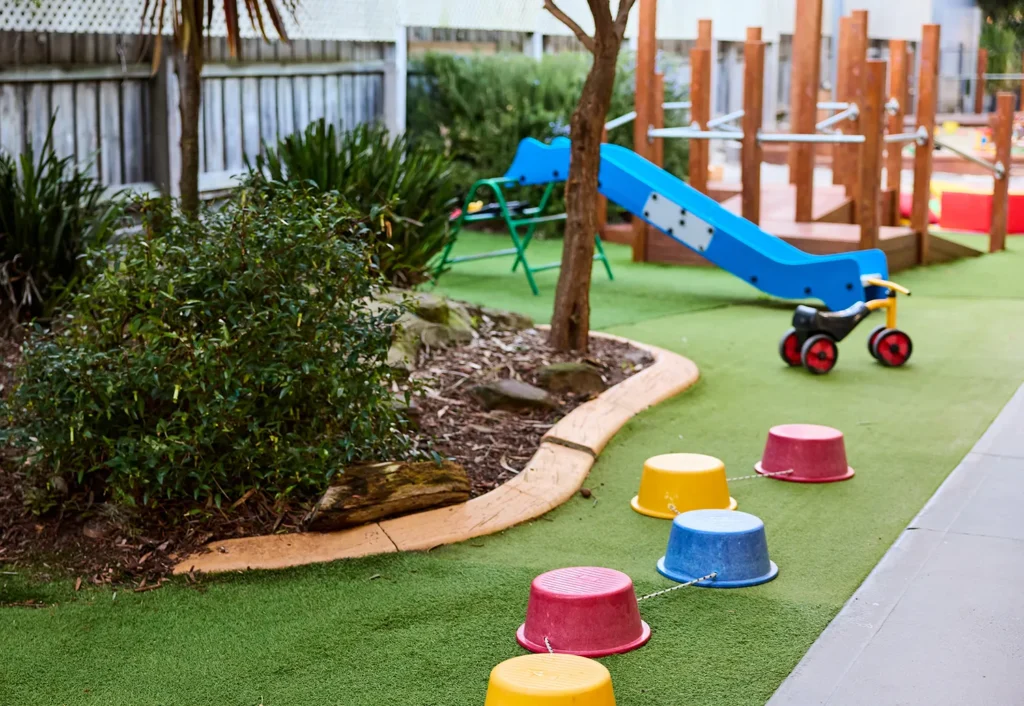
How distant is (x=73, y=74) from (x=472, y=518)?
230 inches

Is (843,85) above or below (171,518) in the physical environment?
above

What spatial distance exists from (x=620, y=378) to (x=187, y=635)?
3432 mm

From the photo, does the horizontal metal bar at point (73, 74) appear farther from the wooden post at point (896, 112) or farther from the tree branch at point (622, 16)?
the wooden post at point (896, 112)

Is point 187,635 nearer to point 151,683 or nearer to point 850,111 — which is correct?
point 151,683

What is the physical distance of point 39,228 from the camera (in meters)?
6.45

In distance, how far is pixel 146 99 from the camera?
9.66 m

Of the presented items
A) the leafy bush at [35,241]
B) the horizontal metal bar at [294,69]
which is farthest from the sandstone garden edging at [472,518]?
the horizontal metal bar at [294,69]

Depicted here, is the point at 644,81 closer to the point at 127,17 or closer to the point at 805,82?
the point at 805,82

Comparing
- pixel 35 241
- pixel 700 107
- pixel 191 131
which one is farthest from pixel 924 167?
pixel 35 241

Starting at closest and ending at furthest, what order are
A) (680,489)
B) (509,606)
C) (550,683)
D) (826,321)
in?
(550,683)
(509,606)
(680,489)
(826,321)

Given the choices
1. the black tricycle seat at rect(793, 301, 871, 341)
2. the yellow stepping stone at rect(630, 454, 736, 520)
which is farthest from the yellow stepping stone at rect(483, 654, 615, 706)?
the black tricycle seat at rect(793, 301, 871, 341)

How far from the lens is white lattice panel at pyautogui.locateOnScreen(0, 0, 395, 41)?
8.12 meters

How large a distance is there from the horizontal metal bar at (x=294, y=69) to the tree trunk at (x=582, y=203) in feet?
15.8

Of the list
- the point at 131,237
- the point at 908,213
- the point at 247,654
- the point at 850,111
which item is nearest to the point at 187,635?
the point at 247,654
